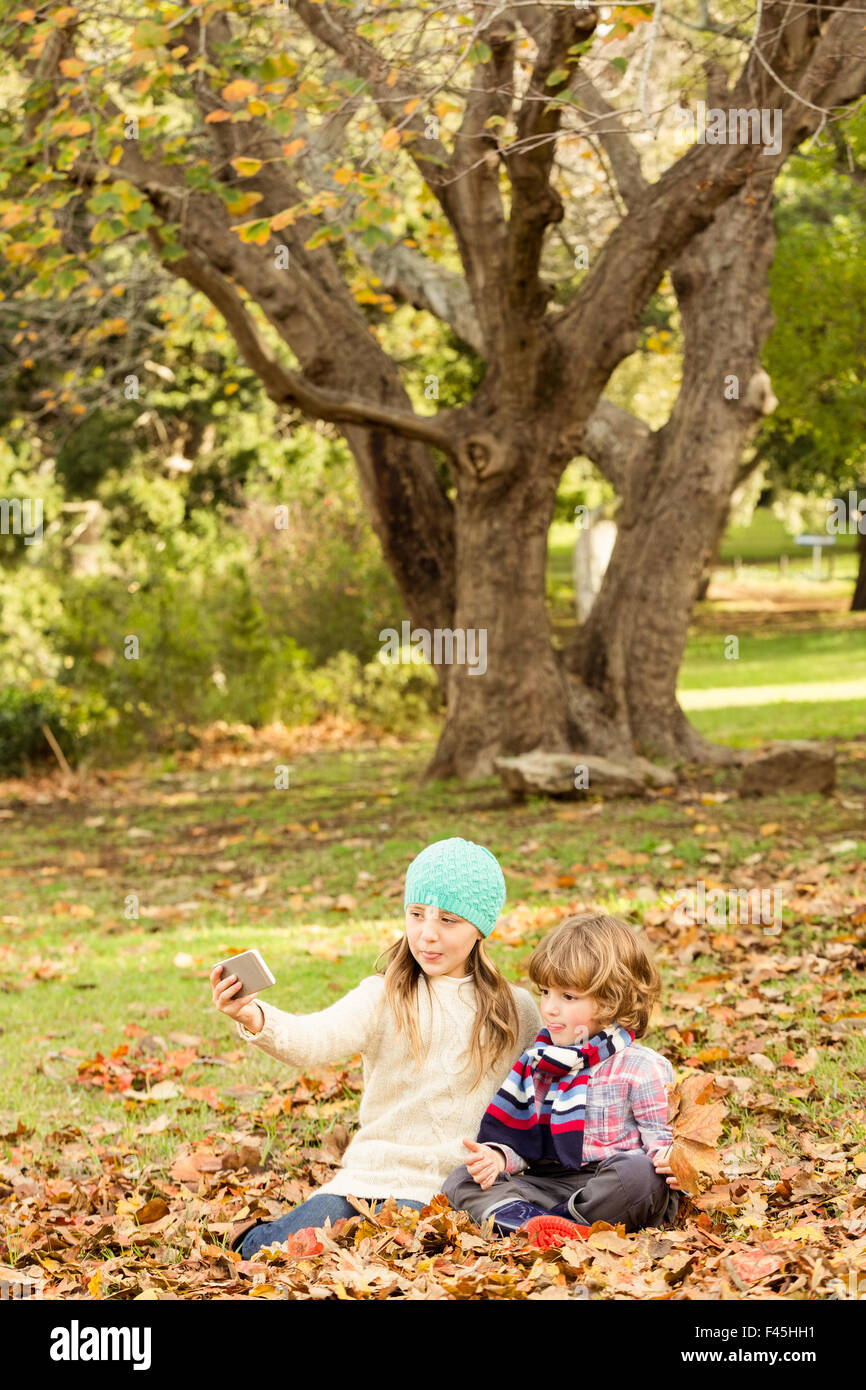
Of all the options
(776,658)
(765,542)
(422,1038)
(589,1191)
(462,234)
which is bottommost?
(589,1191)

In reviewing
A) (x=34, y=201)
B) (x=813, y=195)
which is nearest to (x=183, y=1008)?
(x=34, y=201)

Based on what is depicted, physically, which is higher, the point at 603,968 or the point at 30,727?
the point at 603,968

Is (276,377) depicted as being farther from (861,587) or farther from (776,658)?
(861,587)

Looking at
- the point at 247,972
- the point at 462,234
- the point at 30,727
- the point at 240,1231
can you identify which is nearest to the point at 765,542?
the point at 30,727

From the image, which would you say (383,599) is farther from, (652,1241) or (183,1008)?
(652,1241)

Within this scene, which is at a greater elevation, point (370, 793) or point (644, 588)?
point (644, 588)

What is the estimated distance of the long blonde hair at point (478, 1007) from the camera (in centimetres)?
376

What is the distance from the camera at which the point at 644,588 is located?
13.0 m

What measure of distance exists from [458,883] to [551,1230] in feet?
2.86

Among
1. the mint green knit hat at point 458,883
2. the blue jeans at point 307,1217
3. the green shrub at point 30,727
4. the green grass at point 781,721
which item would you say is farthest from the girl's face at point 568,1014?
the green shrub at point 30,727

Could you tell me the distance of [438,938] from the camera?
3.73 metres

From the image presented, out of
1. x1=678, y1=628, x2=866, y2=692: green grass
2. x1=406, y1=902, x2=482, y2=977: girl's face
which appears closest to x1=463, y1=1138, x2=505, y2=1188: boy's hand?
x1=406, y1=902, x2=482, y2=977: girl's face

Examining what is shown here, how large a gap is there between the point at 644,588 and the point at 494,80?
520 centimetres

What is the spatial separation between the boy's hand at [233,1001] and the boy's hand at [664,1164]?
40.6 inches
